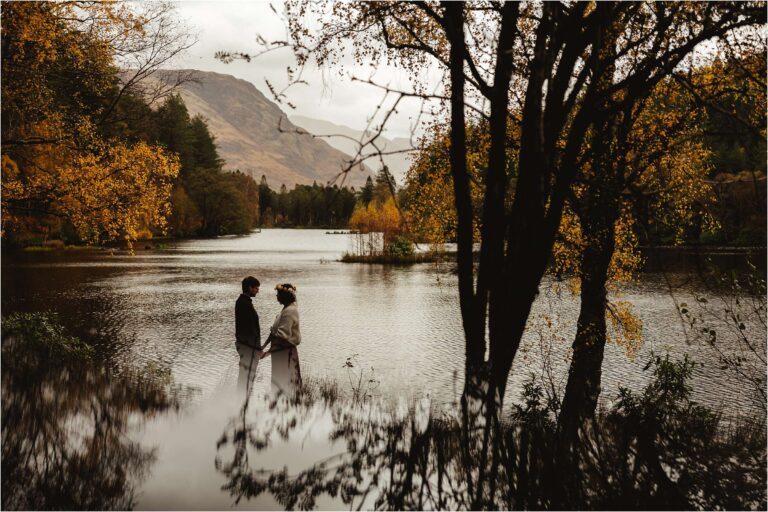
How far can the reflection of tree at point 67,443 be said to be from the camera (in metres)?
5.22

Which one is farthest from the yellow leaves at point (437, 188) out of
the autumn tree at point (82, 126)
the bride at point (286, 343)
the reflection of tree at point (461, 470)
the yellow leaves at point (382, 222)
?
the yellow leaves at point (382, 222)

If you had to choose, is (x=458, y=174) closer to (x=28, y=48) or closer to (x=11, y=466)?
(x=11, y=466)

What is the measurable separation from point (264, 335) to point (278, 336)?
13590 mm

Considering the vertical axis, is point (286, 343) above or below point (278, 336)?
below

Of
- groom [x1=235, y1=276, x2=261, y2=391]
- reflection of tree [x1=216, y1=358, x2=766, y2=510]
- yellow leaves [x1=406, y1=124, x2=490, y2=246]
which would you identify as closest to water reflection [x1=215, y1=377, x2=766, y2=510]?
A: reflection of tree [x1=216, y1=358, x2=766, y2=510]

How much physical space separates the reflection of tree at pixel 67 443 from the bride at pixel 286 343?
2200mm

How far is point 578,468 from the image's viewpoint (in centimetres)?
579

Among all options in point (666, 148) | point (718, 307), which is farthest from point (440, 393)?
point (718, 307)

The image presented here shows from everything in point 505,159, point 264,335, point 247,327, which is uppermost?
point 505,159

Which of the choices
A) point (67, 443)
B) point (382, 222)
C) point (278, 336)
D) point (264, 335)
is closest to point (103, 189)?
point (278, 336)

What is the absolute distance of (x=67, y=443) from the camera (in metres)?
6.10

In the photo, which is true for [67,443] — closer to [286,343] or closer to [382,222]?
[286,343]

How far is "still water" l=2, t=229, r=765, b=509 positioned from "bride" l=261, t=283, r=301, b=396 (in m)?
1.56

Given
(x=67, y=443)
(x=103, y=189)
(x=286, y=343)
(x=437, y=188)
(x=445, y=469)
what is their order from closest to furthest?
(x=445, y=469) → (x=67, y=443) → (x=286, y=343) → (x=103, y=189) → (x=437, y=188)
